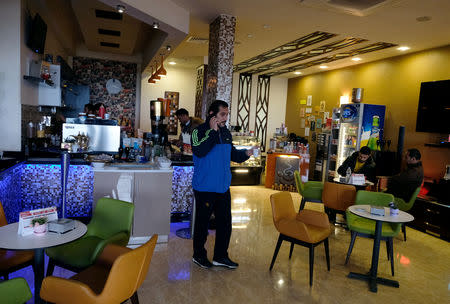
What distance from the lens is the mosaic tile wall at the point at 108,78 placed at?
30.8ft

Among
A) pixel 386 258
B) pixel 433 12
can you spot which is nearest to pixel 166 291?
pixel 386 258

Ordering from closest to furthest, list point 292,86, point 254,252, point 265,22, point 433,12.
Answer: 1. point 254,252
2. point 433,12
3. point 265,22
4. point 292,86

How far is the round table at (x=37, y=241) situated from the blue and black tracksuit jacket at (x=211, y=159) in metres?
1.34

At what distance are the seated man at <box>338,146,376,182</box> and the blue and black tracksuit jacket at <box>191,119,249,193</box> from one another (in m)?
2.86

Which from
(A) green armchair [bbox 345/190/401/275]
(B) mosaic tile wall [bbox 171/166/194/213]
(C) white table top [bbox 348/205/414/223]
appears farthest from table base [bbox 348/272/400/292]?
(B) mosaic tile wall [bbox 171/166/194/213]

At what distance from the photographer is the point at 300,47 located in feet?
23.7

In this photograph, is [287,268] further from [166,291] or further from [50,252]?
[50,252]

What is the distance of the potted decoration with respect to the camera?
7.20ft

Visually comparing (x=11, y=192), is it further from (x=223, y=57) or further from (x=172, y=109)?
(x=172, y=109)

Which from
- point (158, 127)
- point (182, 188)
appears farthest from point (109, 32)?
point (182, 188)

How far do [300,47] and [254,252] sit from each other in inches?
199

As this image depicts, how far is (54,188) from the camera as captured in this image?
423cm

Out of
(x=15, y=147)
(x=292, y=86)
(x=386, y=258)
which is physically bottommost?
(x=386, y=258)

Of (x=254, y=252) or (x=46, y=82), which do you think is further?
(x=46, y=82)
